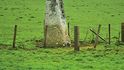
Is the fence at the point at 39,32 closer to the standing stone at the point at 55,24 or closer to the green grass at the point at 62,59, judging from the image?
the standing stone at the point at 55,24

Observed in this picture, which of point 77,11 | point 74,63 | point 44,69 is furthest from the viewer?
point 77,11

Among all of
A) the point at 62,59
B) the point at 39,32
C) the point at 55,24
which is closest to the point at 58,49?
the point at 55,24

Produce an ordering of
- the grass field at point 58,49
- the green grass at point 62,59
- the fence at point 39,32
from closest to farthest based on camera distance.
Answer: the green grass at point 62,59 → the grass field at point 58,49 → the fence at point 39,32

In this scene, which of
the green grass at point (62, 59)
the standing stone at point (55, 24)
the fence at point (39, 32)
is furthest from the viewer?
the fence at point (39, 32)

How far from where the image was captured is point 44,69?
14953 millimetres

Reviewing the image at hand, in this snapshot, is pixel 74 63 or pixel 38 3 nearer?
pixel 74 63

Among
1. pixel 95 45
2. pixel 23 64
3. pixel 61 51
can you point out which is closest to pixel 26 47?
pixel 61 51

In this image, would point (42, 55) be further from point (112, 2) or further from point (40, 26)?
point (112, 2)

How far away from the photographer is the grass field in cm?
1597

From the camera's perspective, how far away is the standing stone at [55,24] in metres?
21.5

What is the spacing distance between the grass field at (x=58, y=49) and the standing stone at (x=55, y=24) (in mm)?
1177

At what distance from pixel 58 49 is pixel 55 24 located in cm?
184

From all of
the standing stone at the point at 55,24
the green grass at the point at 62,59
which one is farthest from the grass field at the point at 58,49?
the standing stone at the point at 55,24

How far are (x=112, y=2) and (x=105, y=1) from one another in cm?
110
